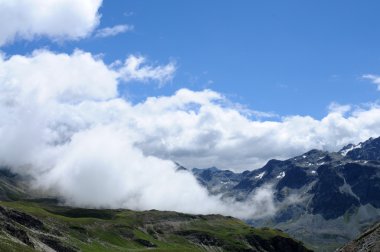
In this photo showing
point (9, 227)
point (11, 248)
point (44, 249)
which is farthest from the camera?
point (44, 249)

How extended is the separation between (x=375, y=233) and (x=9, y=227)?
151791mm

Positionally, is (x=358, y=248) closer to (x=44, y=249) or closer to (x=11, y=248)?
(x=11, y=248)

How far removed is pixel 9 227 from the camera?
18288 centimetres

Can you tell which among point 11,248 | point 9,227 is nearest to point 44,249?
point 9,227

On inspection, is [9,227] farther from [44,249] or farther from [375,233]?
[375,233]

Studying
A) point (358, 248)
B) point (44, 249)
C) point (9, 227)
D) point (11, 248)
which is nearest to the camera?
point (358, 248)

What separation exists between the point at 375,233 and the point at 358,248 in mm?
2870

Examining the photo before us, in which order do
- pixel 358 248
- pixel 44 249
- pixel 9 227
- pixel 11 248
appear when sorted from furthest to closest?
1. pixel 44 249
2. pixel 9 227
3. pixel 11 248
4. pixel 358 248

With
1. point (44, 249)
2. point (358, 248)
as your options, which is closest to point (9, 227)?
point (44, 249)

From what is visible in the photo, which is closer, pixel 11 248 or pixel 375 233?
pixel 375 233

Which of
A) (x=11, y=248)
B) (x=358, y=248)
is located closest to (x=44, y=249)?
(x=11, y=248)

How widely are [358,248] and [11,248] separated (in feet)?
372

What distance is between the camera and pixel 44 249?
198375 millimetres

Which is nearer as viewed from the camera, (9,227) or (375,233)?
(375,233)
